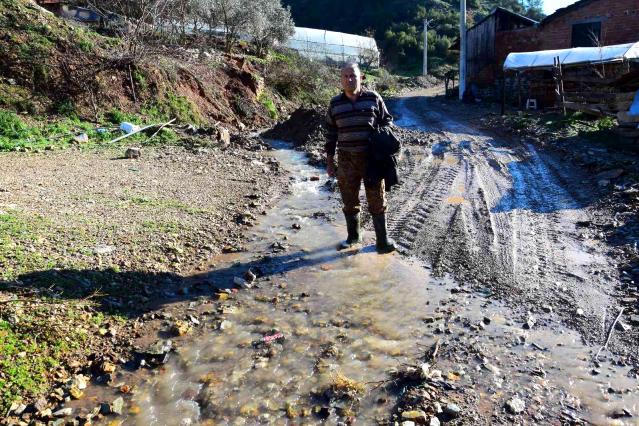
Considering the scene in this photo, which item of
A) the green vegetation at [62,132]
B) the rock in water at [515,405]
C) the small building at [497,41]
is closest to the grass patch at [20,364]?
the rock in water at [515,405]

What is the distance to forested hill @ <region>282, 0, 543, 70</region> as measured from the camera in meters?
54.0

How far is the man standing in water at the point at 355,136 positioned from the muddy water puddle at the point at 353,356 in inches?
23.7

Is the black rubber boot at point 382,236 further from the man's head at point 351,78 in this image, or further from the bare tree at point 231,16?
the bare tree at point 231,16

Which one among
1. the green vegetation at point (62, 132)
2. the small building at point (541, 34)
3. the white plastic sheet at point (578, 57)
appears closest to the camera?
the green vegetation at point (62, 132)

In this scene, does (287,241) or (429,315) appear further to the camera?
(287,241)

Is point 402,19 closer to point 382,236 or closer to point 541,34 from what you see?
point 541,34

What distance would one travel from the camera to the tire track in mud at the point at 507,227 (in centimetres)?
443

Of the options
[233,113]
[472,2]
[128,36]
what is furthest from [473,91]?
[472,2]

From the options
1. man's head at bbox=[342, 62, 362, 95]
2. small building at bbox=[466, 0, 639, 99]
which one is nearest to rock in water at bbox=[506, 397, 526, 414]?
man's head at bbox=[342, 62, 362, 95]

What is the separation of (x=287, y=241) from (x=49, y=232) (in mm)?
2509

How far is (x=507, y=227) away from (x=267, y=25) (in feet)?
67.8

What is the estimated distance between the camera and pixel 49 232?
502 cm

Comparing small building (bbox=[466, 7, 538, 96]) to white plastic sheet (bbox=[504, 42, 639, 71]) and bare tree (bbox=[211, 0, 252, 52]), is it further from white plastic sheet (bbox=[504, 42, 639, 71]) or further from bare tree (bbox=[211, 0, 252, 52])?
bare tree (bbox=[211, 0, 252, 52])

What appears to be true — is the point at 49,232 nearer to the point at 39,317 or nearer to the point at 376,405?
the point at 39,317
